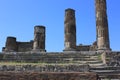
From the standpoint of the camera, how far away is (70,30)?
67.2ft

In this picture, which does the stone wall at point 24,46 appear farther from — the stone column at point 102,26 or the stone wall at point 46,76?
the stone wall at point 46,76

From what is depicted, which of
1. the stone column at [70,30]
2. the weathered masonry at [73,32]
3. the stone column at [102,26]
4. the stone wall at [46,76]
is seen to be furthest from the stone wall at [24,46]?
the stone wall at [46,76]

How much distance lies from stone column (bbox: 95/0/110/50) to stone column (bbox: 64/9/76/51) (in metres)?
2.31

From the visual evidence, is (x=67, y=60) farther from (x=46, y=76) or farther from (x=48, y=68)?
(x=46, y=76)

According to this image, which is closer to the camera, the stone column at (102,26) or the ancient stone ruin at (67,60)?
the ancient stone ruin at (67,60)

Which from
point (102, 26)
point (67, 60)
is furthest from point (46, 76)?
point (102, 26)

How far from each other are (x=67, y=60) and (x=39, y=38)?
714 centimetres

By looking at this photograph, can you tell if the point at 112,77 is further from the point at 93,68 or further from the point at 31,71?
the point at 31,71

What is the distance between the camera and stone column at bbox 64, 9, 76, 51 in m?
20.1

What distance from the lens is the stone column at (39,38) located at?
20.4 m

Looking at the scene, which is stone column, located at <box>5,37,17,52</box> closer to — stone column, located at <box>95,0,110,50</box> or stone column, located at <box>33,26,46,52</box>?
stone column, located at <box>33,26,46,52</box>

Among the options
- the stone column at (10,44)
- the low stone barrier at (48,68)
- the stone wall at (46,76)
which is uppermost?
the stone column at (10,44)

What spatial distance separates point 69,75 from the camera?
30.3 feet

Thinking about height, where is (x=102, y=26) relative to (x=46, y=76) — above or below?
above
